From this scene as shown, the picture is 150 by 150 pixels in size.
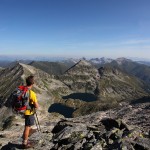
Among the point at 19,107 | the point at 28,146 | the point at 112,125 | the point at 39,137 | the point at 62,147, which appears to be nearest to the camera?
the point at 19,107

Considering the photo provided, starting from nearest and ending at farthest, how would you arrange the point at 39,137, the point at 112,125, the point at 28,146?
the point at 28,146
the point at 39,137
the point at 112,125

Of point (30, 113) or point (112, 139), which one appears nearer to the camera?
point (30, 113)

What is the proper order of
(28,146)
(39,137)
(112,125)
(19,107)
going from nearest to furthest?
(19,107), (28,146), (39,137), (112,125)

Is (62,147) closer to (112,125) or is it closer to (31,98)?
(31,98)

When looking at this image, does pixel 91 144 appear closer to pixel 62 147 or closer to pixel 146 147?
pixel 62 147

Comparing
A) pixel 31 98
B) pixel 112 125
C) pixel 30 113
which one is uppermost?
pixel 31 98

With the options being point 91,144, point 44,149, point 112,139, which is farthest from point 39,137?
point 112,139

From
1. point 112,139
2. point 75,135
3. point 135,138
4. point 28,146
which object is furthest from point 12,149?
point 135,138

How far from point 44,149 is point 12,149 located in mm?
2851

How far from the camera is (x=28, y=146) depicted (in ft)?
65.6

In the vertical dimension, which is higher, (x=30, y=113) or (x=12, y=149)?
(x=30, y=113)

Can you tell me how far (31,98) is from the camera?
1836 cm

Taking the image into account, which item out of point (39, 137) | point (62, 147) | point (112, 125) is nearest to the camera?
point (62, 147)

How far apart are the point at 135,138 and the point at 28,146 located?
1040 cm
